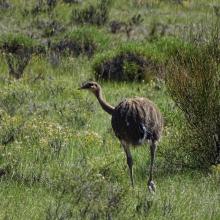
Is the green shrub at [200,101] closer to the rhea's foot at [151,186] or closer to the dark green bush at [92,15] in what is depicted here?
the rhea's foot at [151,186]

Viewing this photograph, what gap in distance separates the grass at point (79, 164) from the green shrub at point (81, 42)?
2405mm

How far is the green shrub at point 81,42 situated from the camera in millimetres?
15102

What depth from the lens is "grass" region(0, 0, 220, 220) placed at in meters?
5.83

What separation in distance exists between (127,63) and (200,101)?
574cm

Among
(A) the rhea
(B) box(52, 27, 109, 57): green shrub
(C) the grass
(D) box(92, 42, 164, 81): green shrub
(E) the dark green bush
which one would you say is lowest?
(E) the dark green bush

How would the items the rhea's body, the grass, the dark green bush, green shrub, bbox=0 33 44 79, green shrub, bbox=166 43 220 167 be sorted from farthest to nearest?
the dark green bush
green shrub, bbox=0 33 44 79
green shrub, bbox=166 43 220 167
the rhea's body
the grass

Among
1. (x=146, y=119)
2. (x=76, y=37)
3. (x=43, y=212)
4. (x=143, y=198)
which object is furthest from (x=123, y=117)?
(x=76, y=37)

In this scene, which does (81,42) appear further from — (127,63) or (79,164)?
(79,164)

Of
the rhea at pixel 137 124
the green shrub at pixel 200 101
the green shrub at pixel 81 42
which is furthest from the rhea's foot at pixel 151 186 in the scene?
the green shrub at pixel 81 42

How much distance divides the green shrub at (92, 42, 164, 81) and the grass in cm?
38

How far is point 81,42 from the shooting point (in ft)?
50.2

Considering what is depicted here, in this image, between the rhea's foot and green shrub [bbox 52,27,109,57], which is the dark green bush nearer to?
green shrub [bbox 52,27,109,57]

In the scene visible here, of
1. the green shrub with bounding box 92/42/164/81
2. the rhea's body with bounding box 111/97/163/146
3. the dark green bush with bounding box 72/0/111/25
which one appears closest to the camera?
the rhea's body with bounding box 111/97/163/146

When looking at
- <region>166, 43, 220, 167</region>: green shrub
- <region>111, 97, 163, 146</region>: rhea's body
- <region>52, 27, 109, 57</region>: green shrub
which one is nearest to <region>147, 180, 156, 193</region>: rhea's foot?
<region>111, 97, 163, 146</region>: rhea's body
